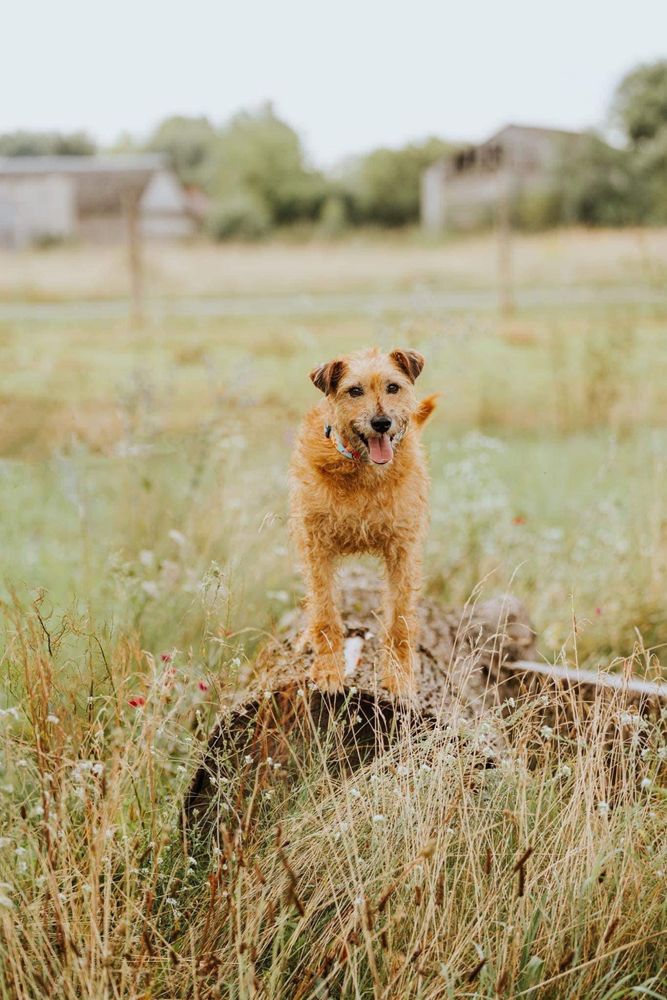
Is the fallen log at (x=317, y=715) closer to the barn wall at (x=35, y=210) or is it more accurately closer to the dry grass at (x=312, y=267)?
the dry grass at (x=312, y=267)

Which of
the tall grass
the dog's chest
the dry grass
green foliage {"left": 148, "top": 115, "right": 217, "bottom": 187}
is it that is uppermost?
green foliage {"left": 148, "top": 115, "right": 217, "bottom": 187}

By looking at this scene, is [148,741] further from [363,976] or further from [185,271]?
[185,271]

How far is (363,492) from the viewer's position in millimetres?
3010

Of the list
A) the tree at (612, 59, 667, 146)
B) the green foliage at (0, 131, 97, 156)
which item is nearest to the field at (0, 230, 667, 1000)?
the green foliage at (0, 131, 97, 156)

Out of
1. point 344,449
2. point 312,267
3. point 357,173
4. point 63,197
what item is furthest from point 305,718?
point 357,173

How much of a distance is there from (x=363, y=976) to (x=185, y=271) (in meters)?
22.6

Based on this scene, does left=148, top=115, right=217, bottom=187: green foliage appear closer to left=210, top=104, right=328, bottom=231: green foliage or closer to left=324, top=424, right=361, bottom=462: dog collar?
left=210, top=104, right=328, bottom=231: green foliage

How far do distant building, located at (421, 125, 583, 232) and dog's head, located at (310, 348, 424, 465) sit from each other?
19905 millimetres

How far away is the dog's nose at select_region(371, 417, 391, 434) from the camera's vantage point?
2.81 m

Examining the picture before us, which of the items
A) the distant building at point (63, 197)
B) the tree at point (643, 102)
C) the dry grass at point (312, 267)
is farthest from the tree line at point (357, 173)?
the dry grass at point (312, 267)

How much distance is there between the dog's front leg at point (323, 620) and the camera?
3148 mm

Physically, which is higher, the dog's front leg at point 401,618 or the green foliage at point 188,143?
the green foliage at point 188,143

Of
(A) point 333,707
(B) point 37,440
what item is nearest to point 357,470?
(A) point 333,707

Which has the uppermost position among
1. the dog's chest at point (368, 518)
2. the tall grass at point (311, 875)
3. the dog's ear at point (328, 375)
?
the dog's ear at point (328, 375)
